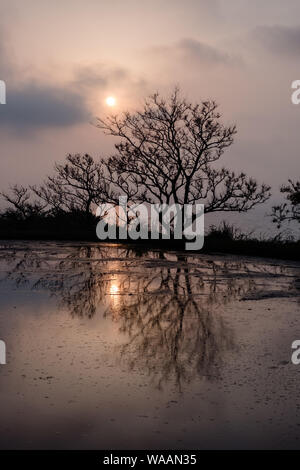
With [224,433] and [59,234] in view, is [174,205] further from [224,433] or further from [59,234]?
[224,433]

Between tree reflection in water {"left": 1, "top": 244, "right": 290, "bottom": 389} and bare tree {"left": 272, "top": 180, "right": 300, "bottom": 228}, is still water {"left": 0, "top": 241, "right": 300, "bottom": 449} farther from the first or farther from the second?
bare tree {"left": 272, "top": 180, "right": 300, "bottom": 228}

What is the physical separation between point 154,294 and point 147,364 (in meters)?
3.97

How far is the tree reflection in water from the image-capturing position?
5602 millimetres

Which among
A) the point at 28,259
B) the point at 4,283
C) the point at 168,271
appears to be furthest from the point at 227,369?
the point at 28,259

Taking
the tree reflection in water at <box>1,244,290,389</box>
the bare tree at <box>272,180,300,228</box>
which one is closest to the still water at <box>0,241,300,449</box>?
the tree reflection in water at <box>1,244,290,389</box>

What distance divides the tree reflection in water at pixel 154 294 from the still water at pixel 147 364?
28 mm

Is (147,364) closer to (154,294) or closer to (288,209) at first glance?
(154,294)

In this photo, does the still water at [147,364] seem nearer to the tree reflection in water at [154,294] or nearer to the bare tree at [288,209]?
the tree reflection in water at [154,294]

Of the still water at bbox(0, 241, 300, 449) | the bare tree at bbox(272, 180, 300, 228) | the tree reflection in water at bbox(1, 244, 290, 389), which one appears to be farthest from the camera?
the bare tree at bbox(272, 180, 300, 228)

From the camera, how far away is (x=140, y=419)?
400cm

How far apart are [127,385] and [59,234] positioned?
60.0ft

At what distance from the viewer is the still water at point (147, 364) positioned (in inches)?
150

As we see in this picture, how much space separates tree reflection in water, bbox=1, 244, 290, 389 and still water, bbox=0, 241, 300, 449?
0.03 m

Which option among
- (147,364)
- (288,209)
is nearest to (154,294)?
(147,364)
